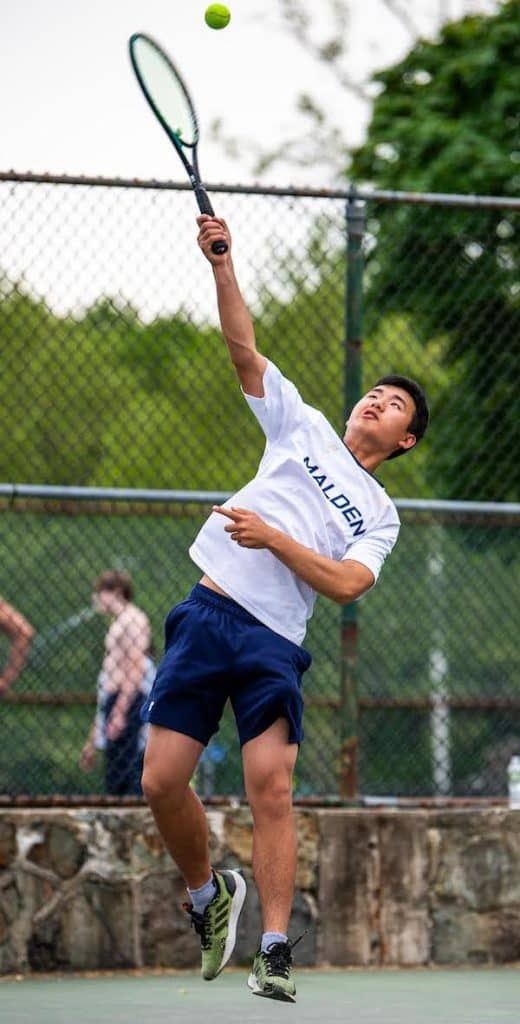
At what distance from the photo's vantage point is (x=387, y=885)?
22.2ft

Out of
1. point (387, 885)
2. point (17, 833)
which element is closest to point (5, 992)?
point (17, 833)

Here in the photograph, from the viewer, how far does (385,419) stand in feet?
17.5

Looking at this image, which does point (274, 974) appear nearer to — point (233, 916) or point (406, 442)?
point (233, 916)

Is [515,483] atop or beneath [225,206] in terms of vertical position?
beneath

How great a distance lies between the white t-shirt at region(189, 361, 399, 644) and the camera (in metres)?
5.01

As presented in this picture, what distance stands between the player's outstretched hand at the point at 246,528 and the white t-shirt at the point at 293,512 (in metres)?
0.18

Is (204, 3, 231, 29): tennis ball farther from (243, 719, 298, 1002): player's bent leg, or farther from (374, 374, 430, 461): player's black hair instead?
(243, 719, 298, 1002): player's bent leg

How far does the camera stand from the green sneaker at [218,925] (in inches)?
202

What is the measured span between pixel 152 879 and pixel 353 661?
1194 millimetres

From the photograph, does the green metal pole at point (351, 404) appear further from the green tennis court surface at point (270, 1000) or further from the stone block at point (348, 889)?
the green tennis court surface at point (270, 1000)

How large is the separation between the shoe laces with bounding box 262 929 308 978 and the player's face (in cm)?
154

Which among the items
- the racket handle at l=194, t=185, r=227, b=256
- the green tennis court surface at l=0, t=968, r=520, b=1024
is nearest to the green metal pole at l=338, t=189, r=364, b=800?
the green tennis court surface at l=0, t=968, r=520, b=1024

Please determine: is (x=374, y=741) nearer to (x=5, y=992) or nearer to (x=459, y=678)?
(x=459, y=678)

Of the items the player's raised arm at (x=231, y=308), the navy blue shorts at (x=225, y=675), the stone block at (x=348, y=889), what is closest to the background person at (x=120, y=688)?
the stone block at (x=348, y=889)
